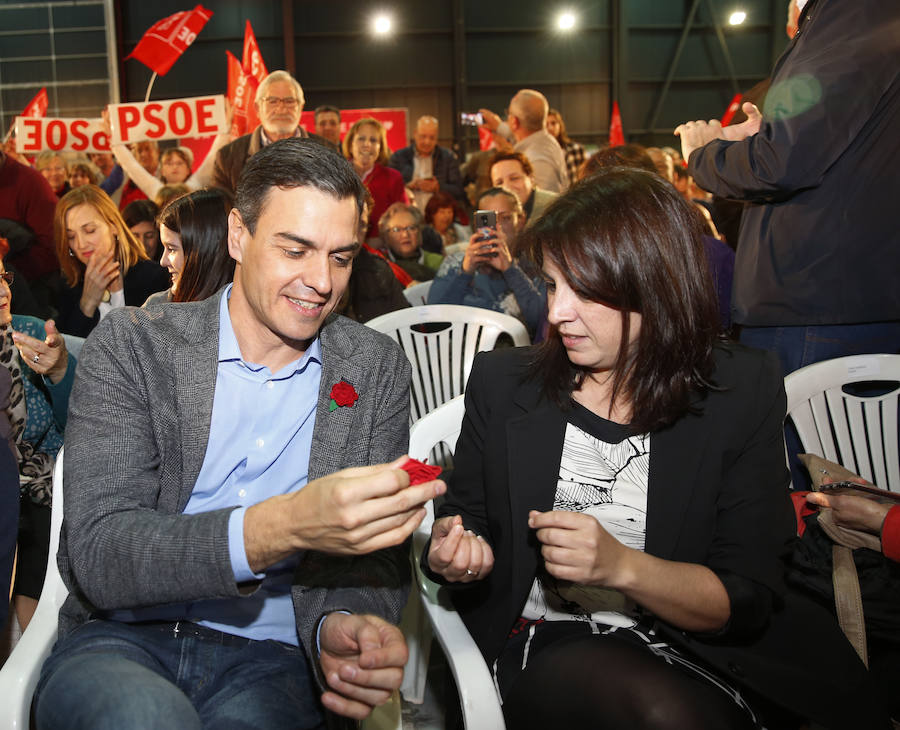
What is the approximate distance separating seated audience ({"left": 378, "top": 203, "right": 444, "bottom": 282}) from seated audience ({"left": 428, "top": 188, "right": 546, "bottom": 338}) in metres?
1.53

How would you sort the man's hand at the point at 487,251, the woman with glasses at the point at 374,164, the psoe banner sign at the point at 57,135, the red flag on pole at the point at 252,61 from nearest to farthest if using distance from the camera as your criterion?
Answer: the man's hand at the point at 487,251 → the woman with glasses at the point at 374,164 → the red flag on pole at the point at 252,61 → the psoe banner sign at the point at 57,135

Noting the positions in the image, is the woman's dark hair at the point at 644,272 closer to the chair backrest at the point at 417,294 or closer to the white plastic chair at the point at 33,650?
the white plastic chair at the point at 33,650

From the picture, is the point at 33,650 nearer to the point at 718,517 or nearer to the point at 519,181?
the point at 718,517

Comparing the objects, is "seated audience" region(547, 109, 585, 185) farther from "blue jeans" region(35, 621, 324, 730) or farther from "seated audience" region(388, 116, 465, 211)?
"blue jeans" region(35, 621, 324, 730)

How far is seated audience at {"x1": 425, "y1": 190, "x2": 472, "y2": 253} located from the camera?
6.88m

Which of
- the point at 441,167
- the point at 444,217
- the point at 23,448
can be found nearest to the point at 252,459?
the point at 23,448

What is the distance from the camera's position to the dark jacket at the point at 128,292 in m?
3.72

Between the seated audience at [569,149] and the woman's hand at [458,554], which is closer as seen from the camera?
the woman's hand at [458,554]

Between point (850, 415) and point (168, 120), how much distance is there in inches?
246

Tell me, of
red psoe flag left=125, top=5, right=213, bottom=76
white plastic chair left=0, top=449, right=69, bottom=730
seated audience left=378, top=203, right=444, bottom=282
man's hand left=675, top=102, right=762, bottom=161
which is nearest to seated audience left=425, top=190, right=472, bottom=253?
seated audience left=378, top=203, right=444, bottom=282

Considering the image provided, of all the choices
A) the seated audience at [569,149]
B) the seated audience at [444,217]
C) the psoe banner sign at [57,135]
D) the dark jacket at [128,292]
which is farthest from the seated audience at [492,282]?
the psoe banner sign at [57,135]

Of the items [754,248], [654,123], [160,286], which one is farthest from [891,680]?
[654,123]

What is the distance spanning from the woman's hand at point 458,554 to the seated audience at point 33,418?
4.46ft

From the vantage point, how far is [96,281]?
368cm
